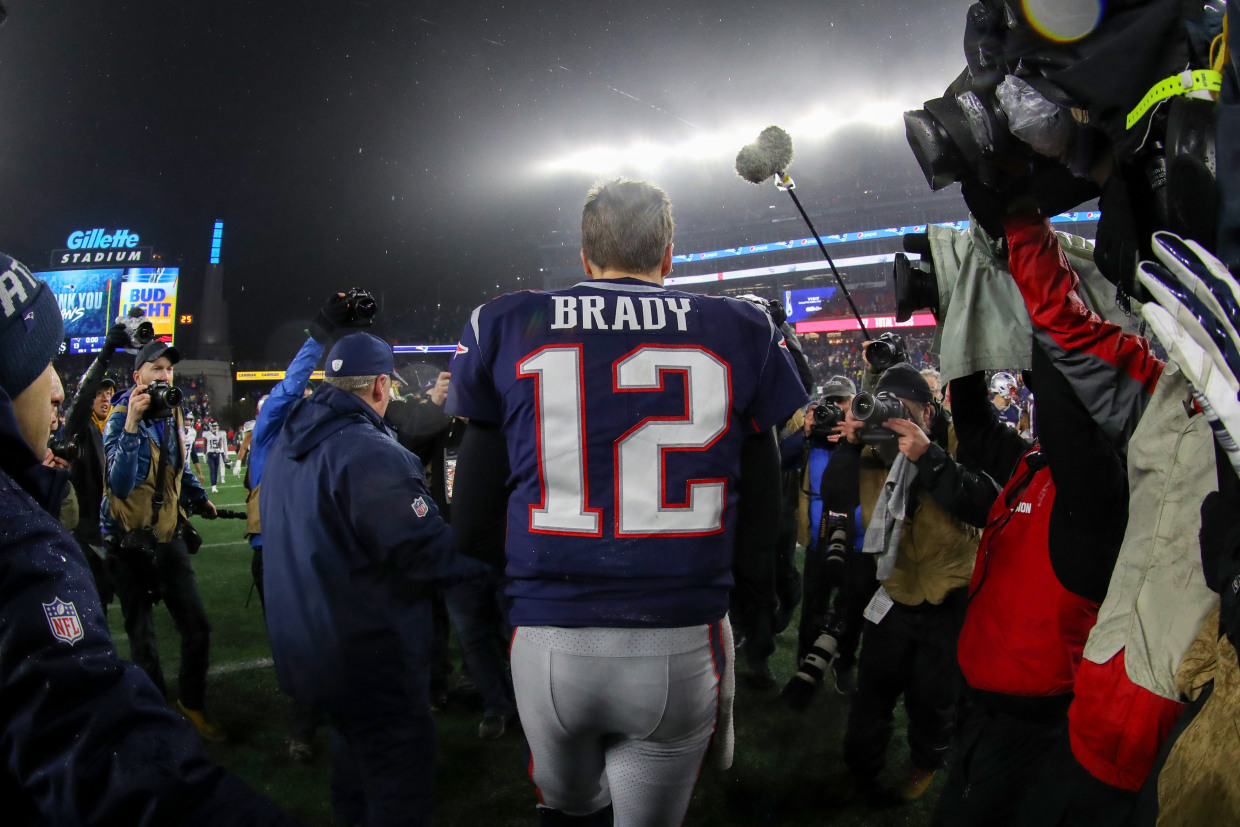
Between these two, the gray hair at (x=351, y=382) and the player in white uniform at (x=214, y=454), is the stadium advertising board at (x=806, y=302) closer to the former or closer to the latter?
the player in white uniform at (x=214, y=454)

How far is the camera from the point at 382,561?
101 inches

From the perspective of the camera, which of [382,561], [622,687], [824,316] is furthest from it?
[824,316]

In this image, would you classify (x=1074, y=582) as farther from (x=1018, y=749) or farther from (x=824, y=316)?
(x=824, y=316)

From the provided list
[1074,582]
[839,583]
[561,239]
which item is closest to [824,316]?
[561,239]

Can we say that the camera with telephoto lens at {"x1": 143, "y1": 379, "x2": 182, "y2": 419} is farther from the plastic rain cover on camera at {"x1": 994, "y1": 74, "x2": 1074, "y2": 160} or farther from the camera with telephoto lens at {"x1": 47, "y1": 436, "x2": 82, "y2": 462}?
the plastic rain cover on camera at {"x1": 994, "y1": 74, "x2": 1074, "y2": 160}

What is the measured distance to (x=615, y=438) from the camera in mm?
1792

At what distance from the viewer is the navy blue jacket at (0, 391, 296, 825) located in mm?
808

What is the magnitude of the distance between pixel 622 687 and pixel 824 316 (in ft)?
132

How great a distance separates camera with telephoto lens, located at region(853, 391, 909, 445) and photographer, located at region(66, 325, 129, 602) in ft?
13.8

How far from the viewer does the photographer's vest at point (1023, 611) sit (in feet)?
6.98

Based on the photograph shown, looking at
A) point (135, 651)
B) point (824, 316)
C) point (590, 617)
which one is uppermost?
point (824, 316)

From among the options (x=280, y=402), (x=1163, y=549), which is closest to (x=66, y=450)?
(x=280, y=402)

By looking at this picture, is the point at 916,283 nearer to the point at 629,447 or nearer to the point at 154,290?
the point at 629,447

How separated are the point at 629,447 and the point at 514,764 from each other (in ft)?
8.82
